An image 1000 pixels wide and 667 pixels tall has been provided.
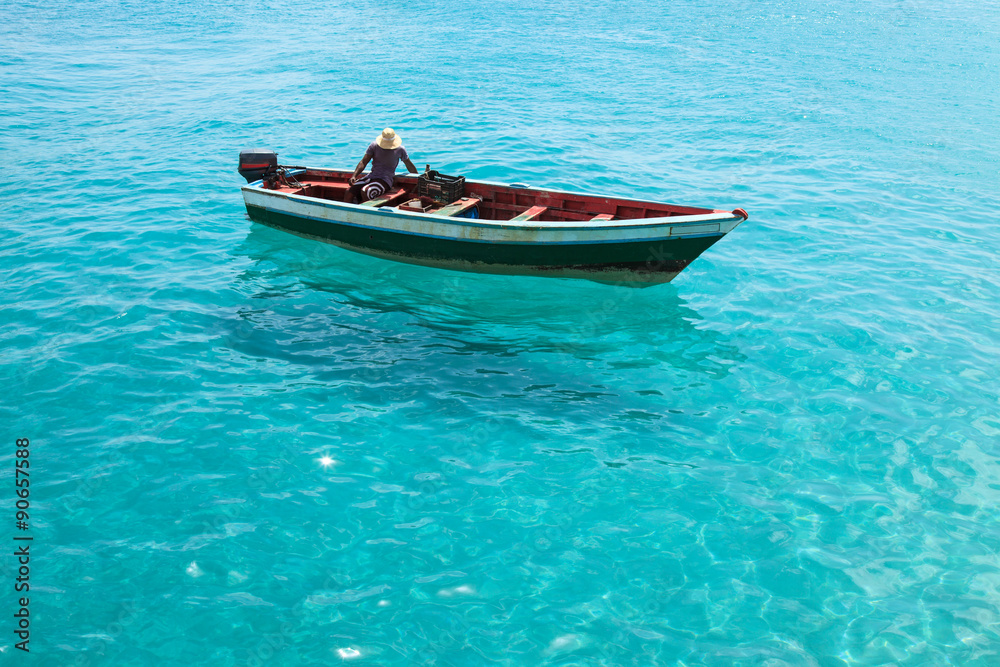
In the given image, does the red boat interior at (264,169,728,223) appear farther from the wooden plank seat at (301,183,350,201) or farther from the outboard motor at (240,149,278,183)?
the outboard motor at (240,149,278,183)

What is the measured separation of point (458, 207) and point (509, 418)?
19.0 ft

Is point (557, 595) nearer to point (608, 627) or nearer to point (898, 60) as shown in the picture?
point (608, 627)

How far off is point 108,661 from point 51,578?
1.54 metres

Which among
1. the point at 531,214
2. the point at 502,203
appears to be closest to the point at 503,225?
the point at 531,214

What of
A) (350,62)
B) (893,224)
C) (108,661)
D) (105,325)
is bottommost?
(108,661)

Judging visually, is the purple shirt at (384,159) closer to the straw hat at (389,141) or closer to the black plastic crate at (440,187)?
the straw hat at (389,141)

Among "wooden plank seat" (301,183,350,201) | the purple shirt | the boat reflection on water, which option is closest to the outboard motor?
"wooden plank seat" (301,183,350,201)

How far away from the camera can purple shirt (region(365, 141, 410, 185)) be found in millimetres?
15109

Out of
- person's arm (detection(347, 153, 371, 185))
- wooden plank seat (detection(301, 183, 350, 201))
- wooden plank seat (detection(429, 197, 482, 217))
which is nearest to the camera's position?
wooden plank seat (detection(429, 197, 482, 217))

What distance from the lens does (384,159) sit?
15.2m

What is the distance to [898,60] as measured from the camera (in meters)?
32.8

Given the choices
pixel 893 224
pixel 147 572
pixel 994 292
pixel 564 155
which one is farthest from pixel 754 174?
pixel 147 572

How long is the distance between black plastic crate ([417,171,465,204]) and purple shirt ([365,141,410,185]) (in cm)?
69

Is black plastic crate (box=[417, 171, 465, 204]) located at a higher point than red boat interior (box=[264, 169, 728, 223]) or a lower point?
higher
